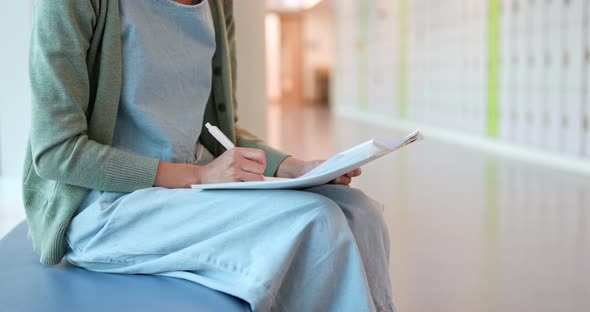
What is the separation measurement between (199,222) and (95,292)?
24cm

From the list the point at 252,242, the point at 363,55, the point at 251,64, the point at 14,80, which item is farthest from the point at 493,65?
the point at 252,242

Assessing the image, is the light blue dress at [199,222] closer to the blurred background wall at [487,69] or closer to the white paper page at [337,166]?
the white paper page at [337,166]

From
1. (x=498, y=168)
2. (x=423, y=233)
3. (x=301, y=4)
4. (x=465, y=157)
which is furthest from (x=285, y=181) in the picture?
(x=301, y=4)

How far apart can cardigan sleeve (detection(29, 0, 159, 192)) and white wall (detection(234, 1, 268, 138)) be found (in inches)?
72.7

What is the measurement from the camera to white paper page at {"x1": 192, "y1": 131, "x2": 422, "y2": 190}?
126cm

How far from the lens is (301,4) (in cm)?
2027

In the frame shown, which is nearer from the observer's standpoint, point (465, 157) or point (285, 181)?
point (285, 181)

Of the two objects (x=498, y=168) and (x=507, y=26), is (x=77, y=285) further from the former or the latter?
(x=507, y=26)

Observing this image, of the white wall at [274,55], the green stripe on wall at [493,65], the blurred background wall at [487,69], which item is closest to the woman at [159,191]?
the blurred background wall at [487,69]

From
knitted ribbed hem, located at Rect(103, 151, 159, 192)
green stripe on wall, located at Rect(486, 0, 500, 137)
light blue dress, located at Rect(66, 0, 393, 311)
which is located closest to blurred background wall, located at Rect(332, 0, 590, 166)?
green stripe on wall, located at Rect(486, 0, 500, 137)

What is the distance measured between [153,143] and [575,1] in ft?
18.3

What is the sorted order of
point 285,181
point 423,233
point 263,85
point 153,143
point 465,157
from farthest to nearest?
1. point 465,157
2. point 423,233
3. point 263,85
4. point 153,143
5. point 285,181

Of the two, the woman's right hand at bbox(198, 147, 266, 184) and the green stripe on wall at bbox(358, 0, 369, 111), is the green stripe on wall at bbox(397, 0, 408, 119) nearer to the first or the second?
the green stripe on wall at bbox(358, 0, 369, 111)

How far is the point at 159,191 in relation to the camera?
1.42m
